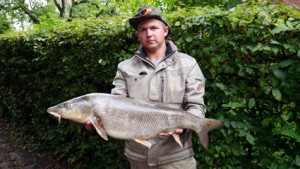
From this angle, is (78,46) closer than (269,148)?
No

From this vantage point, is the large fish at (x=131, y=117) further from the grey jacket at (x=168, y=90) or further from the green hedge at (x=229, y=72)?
the green hedge at (x=229, y=72)

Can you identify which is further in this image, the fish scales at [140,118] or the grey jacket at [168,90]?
the grey jacket at [168,90]

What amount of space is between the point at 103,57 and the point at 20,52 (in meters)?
3.87

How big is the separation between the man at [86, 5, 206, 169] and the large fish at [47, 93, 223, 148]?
0.49 feet

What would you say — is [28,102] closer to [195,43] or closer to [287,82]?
[195,43]

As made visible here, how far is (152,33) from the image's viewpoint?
86.7 inches

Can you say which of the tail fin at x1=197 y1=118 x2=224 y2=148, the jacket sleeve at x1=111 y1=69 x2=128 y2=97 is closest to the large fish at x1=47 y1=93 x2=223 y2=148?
the tail fin at x1=197 y1=118 x2=224 y2=148

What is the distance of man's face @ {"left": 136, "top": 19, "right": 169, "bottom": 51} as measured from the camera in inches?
86.7

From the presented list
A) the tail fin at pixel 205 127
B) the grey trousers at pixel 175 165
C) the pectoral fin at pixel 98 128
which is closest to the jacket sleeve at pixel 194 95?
the tail fin at pixel 205 127

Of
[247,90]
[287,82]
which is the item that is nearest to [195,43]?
[247,90]

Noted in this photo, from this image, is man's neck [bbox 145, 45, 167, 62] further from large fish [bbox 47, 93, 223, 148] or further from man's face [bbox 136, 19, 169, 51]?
large fish [bbox 47, 93, 223, 148]

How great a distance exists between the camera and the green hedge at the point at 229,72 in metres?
2.10

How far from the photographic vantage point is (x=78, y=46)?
4219 mm

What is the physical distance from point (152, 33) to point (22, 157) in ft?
16.8
